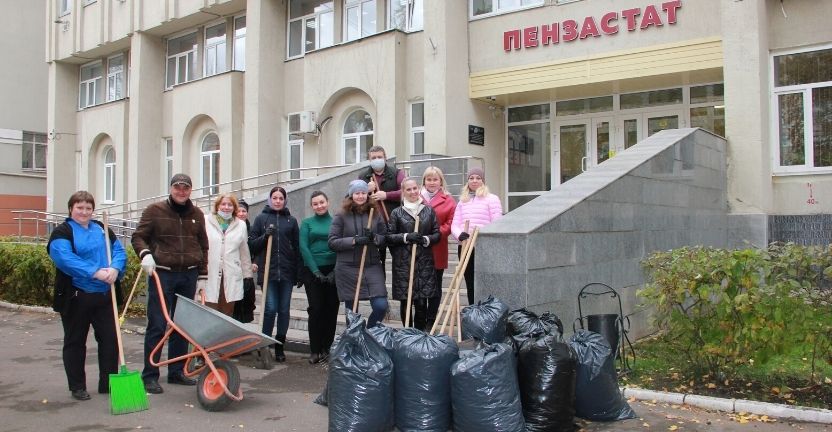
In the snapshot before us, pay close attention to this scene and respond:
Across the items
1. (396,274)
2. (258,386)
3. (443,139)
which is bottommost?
(258,386)

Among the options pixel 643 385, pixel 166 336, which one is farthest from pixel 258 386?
pixel 643 385

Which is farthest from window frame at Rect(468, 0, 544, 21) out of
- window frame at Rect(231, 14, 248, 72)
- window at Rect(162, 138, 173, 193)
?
window at Rect(162, 138, 173, 193)

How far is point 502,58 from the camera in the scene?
14766 millimetres

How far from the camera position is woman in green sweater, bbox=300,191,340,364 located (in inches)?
302

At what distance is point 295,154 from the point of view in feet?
61.9

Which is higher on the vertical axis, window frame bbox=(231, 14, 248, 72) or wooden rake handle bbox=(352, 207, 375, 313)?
window frame bbox=(231, 14, 248, 72)

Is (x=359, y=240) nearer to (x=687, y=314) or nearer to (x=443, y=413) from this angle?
(x=443, y=413)

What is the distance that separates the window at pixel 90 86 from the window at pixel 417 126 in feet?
48.5

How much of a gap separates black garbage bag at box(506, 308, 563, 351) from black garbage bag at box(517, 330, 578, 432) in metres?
0.16

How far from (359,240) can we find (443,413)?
2.49 meters

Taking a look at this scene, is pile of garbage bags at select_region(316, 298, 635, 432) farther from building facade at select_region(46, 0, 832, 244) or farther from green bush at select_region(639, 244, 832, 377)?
building facade at select_region(46, 0, 832, 244)

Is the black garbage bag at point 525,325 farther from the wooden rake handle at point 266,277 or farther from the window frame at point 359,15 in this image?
the window frame at point 359,15

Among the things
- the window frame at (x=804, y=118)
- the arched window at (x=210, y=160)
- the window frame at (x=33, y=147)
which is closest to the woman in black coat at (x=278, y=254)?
the window frame at (x=804, y=118)

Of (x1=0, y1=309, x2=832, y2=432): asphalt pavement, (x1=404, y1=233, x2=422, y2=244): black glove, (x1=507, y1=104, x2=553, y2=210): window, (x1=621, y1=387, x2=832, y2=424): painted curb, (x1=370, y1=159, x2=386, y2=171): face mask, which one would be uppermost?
(x1=507, y1=104, x2=553, y2=210): window
